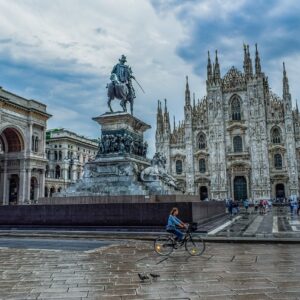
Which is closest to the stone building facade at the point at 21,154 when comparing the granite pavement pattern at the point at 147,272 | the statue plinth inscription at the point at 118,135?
the statue plinth inscription at the point at 118,135

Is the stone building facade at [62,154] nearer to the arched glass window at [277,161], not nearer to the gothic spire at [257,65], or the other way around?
the arched glass window at [277,161]

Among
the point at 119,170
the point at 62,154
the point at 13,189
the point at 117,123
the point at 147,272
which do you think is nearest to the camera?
the point at 147,272

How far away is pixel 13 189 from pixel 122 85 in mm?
34874

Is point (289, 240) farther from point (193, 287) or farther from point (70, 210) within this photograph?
point (70, 210)

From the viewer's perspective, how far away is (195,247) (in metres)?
9.05

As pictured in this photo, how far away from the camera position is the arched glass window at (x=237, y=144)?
5465cm

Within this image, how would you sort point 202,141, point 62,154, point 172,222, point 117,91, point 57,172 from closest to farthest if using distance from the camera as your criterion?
point 172,222
point 117,91
point 202,141
point 62,154
point 57,172

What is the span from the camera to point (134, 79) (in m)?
18.2

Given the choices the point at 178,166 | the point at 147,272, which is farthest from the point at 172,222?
the point at 178,166

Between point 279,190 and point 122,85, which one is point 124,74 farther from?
point 279,190

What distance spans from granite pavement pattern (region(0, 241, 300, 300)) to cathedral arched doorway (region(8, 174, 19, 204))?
38389mm

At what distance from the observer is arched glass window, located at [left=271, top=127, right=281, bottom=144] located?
5253 centimetres

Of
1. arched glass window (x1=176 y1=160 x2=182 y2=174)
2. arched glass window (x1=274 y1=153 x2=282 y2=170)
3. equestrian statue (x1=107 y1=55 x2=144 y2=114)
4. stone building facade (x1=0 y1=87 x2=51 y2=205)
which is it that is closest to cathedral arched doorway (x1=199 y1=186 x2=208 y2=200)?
arched glass window (x1=176 y1=160 x2=182 y2=174)

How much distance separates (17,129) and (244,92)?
1329 inches
